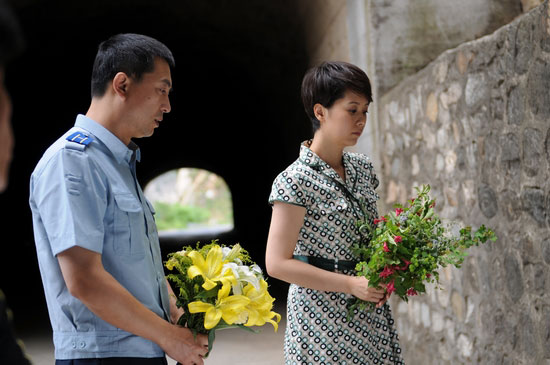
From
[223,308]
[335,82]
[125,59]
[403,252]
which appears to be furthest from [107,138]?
[403,252]

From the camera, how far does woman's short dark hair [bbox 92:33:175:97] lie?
1.84 m

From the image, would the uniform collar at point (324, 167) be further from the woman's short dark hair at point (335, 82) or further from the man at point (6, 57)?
the man at point (6, 57)

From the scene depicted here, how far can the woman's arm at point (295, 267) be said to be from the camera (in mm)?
2078

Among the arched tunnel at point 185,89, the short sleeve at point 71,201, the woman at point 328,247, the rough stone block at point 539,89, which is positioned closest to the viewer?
the short sleeve at point 71,201

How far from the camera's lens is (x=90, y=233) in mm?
1586

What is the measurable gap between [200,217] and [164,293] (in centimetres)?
3498

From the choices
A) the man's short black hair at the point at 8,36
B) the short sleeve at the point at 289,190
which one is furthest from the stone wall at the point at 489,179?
the man's short black hair at the point at 8,36

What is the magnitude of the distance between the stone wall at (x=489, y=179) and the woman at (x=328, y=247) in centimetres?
94

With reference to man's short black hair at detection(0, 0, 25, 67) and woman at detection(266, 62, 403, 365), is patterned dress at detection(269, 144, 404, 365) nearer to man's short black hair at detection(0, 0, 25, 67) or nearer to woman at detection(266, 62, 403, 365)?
woman at detection(266, 62, 403, 365)

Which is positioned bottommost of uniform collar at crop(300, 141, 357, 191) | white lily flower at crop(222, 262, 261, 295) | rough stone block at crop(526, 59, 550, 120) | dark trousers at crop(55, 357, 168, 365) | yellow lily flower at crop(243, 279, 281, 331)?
dark trousers at crop(55, 357, 168, 365)

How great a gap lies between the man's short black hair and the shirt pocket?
1.08m

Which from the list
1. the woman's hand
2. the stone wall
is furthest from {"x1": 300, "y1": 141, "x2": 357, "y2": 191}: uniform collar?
the stone wall

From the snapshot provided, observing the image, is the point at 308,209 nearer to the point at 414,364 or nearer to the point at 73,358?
the point at 73,358

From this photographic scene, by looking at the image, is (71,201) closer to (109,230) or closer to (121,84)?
(109,230)
